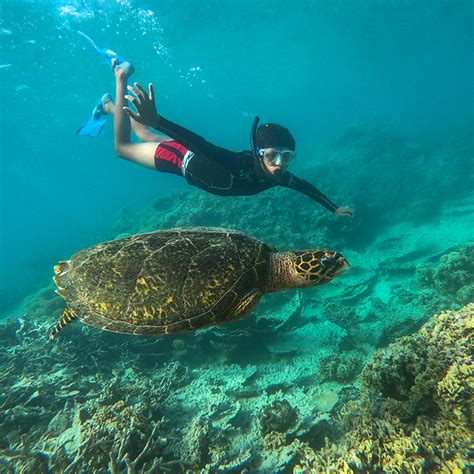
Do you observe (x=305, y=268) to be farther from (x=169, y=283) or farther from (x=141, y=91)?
(x=141, y=91)

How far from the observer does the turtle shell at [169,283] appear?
312cm

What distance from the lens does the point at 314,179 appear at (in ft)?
65.0

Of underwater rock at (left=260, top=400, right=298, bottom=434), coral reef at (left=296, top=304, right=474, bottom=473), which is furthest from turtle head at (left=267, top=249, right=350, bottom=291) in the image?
underwater rock at (left=260, top=400, right=298, bottom=434)

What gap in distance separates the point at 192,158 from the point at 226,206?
7.30 meters

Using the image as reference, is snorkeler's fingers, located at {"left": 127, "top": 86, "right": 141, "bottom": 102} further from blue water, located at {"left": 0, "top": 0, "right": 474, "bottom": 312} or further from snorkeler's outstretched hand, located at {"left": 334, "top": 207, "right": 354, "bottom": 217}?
blue water, located at {"left": 0, "top": 0, "right": 474, "bottom": 312}

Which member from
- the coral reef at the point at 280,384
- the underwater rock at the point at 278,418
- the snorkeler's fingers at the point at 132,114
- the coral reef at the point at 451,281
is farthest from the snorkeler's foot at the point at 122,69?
the coral reef at the point at 451,281

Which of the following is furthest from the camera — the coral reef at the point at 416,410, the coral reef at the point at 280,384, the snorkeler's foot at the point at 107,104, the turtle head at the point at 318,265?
the snorkeler's foot at the point at 107,104

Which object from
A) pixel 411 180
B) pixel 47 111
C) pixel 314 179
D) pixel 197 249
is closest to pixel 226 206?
pixel 314 179

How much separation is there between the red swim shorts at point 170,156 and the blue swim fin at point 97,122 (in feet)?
10.3

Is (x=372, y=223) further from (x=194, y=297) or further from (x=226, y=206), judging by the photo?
(x=194, y=297)

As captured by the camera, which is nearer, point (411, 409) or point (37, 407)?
point (411, 409)

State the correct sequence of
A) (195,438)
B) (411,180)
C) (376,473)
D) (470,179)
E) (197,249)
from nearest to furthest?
(376,473), (197,249), (195,438), (470,179), (411,180)

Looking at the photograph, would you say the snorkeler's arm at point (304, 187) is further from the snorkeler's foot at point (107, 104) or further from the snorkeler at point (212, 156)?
the snorkeler's foot at point (107, 104)

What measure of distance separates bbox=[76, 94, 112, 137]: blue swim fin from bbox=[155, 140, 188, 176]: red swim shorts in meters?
3.13
